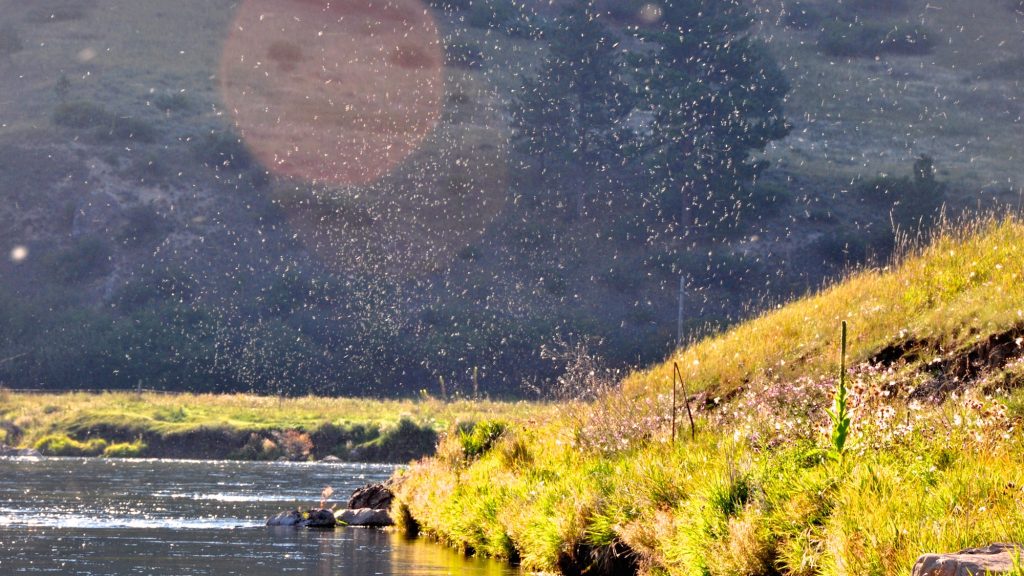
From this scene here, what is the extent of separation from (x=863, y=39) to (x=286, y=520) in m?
138

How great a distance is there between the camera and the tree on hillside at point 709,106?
329 feet

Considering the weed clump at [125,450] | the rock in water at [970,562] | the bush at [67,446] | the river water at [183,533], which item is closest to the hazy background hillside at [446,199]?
the bush at [67,446]

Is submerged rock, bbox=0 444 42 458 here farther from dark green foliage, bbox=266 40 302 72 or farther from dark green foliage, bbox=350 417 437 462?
dark green foliage, bbox=266 40 302 72

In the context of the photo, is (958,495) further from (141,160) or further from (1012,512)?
(141,160)

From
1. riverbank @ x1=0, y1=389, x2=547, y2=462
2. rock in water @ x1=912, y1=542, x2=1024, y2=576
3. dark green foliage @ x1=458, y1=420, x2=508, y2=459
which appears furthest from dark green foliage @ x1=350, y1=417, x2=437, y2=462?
rock in water @ x1=912, y1=542, x2=1024, y2=576

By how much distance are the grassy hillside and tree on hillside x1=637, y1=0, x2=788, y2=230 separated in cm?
7647

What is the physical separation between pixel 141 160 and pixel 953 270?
105 metres

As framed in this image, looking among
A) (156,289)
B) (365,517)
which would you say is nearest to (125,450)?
(365,517)

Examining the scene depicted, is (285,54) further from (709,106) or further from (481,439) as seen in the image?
(481,439)

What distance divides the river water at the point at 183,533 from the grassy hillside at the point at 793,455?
1448 millimetres

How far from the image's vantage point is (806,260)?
106125mm

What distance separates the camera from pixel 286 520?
2647 cm

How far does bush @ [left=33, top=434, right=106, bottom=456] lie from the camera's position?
59.2 m

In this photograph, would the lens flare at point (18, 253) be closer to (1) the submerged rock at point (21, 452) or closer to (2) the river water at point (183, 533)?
(1) the submerged rock at point (21, 452)
